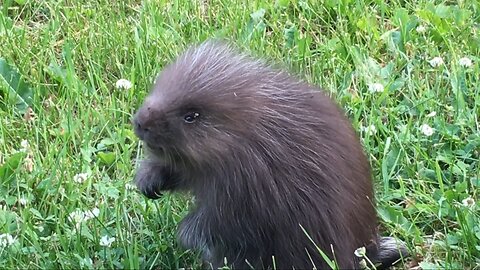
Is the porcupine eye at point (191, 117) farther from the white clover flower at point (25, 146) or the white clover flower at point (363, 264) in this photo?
the white clover flower at point (25, 146)

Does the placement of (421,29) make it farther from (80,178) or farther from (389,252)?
(80,178)

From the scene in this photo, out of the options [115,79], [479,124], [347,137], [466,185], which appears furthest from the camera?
[115,79]

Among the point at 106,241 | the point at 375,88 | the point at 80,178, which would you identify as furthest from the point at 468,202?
the point at 80,178

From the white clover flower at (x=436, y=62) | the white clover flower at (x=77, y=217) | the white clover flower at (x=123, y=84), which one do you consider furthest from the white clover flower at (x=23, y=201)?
the white clover flower at (x=436, y=62)

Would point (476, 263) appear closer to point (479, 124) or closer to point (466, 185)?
point (466, 185)

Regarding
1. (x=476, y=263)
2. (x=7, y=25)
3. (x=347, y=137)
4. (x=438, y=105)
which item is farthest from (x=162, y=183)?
(x=7, y=25)

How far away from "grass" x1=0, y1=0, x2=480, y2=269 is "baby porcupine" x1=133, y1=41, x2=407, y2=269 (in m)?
0.34

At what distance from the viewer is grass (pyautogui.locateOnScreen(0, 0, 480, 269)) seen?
3.19 meters

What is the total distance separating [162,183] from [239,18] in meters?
1.49

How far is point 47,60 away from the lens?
13.9 ft

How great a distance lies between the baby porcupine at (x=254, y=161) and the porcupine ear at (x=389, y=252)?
0.17 metres

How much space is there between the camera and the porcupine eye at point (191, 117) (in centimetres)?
273

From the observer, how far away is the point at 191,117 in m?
2.74

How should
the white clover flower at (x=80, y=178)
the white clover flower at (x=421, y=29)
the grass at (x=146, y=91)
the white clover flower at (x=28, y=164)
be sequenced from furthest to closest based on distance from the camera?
the white clover flower at (x=421, y=29) < the white clover flower at (x=28, y=164) < the white clover flower at (x=80, y=178) < the grass at (x=146, y=91)
